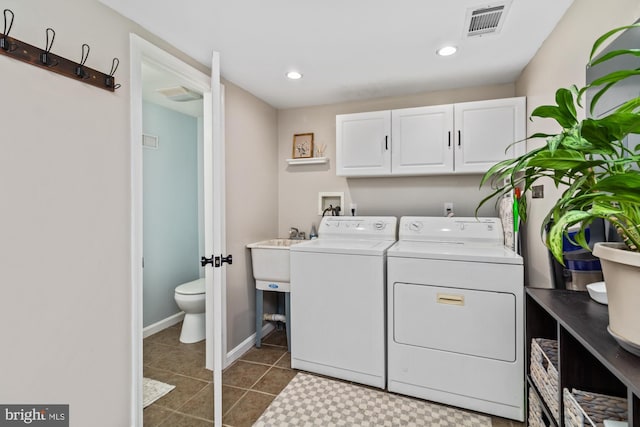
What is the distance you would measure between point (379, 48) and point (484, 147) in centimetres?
114

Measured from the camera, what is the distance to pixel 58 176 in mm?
1395

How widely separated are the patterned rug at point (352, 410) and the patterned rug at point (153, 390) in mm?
761

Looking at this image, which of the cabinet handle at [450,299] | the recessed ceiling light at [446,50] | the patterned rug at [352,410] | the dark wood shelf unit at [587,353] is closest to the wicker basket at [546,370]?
the dark wood shelf unit at [587,353]

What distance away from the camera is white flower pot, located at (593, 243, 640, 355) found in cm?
74

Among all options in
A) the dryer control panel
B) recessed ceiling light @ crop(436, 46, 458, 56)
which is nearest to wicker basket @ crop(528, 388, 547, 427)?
the dryer control panel

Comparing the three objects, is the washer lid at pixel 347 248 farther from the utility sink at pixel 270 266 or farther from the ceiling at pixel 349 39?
the ceiling at pixel 349 39

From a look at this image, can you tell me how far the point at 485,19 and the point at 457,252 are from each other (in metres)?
1.36

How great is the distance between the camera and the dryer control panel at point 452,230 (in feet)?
7.77

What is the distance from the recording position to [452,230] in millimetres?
2465

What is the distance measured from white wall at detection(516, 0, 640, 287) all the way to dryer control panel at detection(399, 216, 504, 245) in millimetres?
Answer: 226

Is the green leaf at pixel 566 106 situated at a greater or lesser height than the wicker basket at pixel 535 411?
greater

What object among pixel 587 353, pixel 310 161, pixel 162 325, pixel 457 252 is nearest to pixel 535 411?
pixel 587 353

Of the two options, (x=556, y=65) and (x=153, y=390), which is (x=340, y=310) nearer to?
(x=153, y=390)

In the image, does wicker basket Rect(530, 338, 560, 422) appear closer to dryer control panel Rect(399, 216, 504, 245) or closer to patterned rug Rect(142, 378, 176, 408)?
dryer control panel Rect(399, 216, 504, 245)
